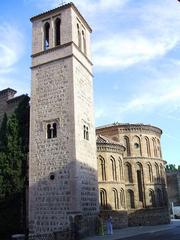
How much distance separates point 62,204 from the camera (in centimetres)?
2023

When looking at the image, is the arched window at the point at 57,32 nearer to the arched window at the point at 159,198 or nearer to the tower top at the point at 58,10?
the tower top at the point at 58,10

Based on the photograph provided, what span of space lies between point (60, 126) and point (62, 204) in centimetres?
507

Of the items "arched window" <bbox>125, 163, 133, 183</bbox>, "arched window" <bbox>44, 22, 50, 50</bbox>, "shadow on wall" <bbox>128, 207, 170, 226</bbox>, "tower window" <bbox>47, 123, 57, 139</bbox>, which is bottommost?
"shadow on wall" <bbox>128, 207, 170, 226</bbox>

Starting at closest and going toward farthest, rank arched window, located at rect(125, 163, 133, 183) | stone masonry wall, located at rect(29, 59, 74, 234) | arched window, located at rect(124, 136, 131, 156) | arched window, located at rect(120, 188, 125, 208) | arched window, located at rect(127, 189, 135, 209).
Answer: stone masonry wall, located at rect(29, 59, 74, 234) < arched window, located at rect(120, 188, 125, 208) < arched window, located at rect(127, 189, 135, 209) < arched window, located at rect(125, 163, 133, 183) < arched window, located at rect(124, 136, 131, 156)

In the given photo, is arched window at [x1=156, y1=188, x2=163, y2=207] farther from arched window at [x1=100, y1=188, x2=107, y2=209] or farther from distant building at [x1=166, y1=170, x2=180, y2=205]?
distant building at [x1=166, y1=170, x2=180, y2=205]

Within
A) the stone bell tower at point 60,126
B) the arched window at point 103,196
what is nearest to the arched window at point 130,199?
the arched window at point 103,196

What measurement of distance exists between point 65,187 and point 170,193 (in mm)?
41005

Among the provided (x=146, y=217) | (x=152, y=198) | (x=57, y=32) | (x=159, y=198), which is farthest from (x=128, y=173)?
(x=57, y=32)

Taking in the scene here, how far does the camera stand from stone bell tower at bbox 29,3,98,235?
20.5 meters

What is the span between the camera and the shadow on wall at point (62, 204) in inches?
779

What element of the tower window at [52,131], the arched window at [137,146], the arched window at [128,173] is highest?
the arched window at [137,146]

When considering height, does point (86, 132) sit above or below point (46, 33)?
below

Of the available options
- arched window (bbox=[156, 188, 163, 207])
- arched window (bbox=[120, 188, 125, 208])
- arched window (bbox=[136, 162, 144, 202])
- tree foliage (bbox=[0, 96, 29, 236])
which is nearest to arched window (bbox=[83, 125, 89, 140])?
tree foliage (bbox=[0, 96, 29, 236])

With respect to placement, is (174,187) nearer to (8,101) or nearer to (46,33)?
(8,101)
